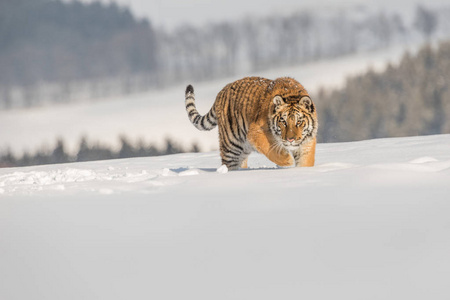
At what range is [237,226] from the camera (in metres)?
5.01

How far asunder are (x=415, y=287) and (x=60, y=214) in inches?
128

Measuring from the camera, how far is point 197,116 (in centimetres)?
1007

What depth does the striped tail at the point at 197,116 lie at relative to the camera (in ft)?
32.3

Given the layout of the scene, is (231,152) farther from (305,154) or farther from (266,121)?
(305,154)

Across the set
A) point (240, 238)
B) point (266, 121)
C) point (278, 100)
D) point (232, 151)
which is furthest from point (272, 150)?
point (240, 238)

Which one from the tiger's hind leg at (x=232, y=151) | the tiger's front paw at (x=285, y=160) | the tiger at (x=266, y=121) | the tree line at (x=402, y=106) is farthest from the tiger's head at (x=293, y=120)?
the tree line at (x=402, y=106)

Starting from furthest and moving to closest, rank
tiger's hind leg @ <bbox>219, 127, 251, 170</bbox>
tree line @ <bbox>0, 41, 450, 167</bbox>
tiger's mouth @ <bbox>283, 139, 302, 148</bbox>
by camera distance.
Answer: tree line @ <bbox>0, 41, 450, 167</bbox>, tiger's hind leg @ <bbox>219, 127, 251, 170</bbox>, tiger's mouth @ <bbox>283, 139, 302, 148</bbox>

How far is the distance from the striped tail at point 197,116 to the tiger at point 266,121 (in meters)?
0.03

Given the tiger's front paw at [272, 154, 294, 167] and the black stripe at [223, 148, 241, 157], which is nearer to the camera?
the tiger's front paw at [272, 154, 294, 167]

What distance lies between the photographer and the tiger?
25.7 feet

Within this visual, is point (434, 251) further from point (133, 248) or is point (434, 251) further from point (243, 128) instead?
point (243, 128)

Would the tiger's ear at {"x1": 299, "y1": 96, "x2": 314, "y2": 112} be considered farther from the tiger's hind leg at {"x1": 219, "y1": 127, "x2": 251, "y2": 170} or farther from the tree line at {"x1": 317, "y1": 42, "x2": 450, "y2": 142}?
the tree line at {"x1": 317, "y1": 42, "x2": 450, "y2": 142}

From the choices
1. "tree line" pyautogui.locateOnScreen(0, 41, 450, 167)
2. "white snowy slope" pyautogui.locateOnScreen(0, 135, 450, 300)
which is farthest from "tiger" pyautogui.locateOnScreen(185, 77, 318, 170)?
"tree line" pyautogui.locateOnScreen(0, 41, 450, 167)

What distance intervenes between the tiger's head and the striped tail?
1.95 m
